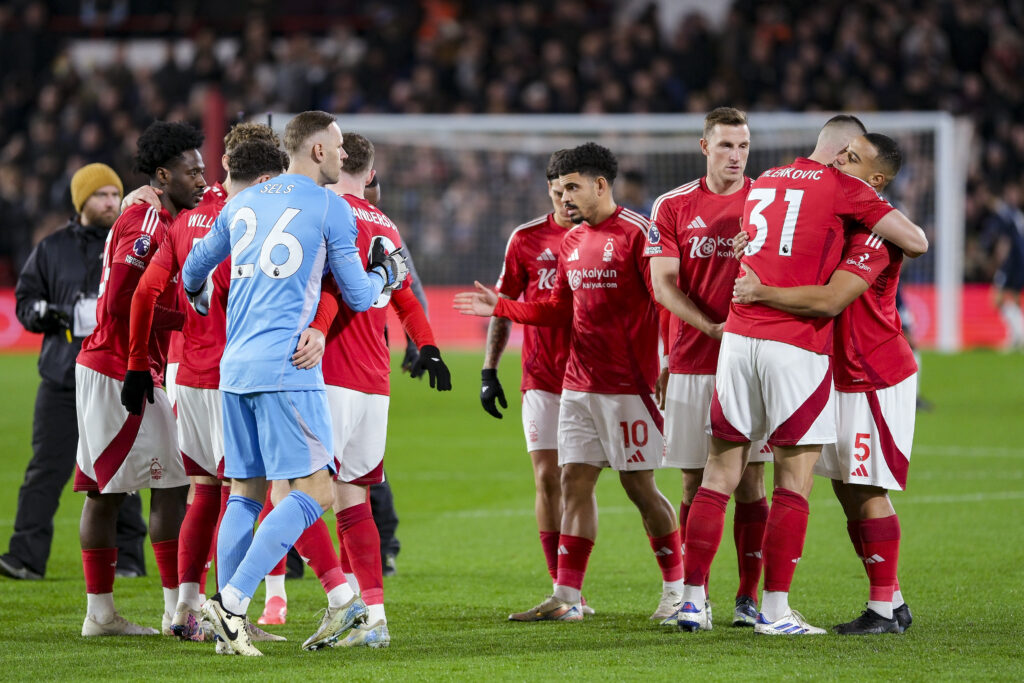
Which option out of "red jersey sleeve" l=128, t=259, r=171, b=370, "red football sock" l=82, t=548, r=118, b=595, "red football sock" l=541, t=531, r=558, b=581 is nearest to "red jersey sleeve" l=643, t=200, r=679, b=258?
"red football sock" l=541, t=531, r=558, b=581

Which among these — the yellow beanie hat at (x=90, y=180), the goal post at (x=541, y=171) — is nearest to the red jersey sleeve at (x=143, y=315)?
the yellow beanie hat at (x=90, y=180)

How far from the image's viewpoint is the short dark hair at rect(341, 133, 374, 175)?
21.0 ft

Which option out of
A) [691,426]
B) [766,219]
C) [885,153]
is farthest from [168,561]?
[885,153]

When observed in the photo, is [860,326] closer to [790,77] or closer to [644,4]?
[790,77]

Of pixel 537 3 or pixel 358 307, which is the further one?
pixel 537 3

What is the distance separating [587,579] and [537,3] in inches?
852

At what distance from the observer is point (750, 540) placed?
6.74m

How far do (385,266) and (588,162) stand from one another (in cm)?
143

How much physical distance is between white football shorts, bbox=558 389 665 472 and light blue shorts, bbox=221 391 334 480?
1520 millimetres

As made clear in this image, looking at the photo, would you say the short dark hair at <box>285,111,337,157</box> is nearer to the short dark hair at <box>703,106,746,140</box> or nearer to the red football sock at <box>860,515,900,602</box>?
the short dark hair at <box>703,106,746,140</box>

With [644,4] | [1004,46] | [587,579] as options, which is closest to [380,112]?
[644,4]

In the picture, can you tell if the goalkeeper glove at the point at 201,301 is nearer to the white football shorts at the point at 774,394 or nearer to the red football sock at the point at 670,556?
the white football shorts at the point at 774,394

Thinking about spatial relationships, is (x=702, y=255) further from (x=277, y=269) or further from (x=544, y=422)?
(x=277, y=269)

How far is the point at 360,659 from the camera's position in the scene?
5.58 m
